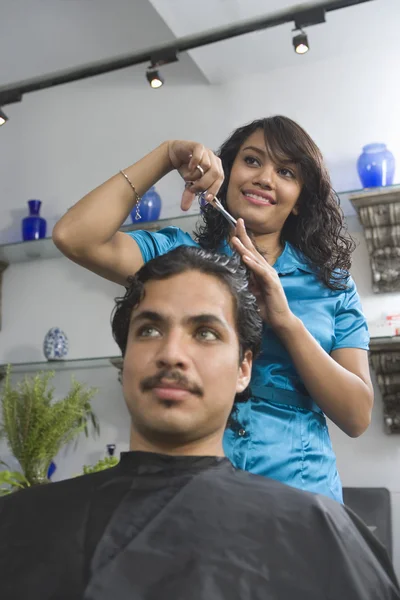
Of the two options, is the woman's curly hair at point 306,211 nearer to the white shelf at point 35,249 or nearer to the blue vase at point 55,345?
the white shelf at point 35,249

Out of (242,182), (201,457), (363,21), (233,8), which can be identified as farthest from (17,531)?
(363,21)

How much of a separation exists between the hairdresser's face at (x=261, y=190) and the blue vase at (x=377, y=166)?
1856 mm

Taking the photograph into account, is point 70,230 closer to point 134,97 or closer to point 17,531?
point 17,531

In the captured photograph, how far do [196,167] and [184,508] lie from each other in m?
0.65

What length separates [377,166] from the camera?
335 cm

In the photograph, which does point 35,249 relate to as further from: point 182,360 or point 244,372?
point 182,360

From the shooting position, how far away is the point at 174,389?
1.15m

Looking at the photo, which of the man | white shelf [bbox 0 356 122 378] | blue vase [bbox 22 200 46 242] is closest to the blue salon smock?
the man

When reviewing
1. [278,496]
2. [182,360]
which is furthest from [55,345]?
[278,496]

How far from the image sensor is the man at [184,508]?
0.97m

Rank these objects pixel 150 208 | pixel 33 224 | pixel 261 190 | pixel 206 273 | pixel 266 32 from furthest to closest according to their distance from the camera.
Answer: pixel 33 224, pixel 150 208, pixel 266 32, pixel 261 190, pixel 206 273

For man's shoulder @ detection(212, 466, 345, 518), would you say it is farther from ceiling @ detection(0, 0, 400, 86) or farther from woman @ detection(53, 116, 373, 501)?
ceiling @ detection(0, 0, 400, 86)

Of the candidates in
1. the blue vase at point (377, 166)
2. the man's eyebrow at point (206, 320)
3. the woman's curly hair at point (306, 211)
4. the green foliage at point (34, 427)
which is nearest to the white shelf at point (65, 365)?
the green foliage at point (34, 427)

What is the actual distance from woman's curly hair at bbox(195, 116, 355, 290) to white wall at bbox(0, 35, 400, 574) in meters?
1.86
